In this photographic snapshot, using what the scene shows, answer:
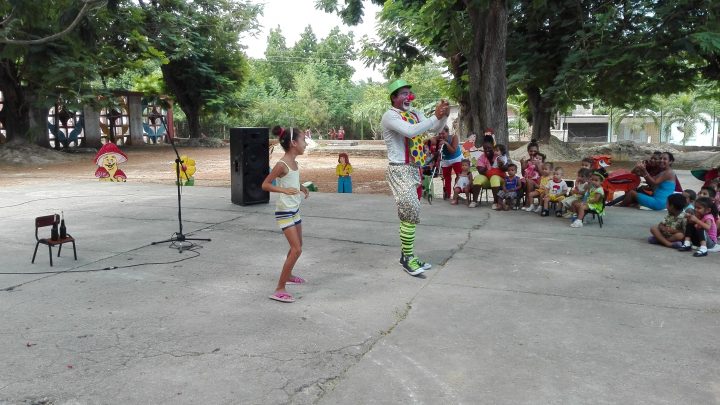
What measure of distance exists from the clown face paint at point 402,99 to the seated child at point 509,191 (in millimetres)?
4121

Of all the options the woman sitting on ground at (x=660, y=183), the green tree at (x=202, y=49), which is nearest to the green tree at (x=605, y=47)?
the woman sitting on ground at (x=660, y=183)

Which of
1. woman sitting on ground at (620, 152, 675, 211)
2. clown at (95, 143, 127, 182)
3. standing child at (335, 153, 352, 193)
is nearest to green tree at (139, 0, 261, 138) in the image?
clown at (95, 143, 127, 182)

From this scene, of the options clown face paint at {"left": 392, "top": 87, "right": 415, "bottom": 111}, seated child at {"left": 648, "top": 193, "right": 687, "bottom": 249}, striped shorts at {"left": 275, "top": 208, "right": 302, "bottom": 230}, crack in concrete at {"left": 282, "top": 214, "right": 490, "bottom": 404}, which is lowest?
A: crack in concrete at {"left": 282, "top": 214, "right": 490, "bottom": 404}

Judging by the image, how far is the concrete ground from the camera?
3250 millimetres

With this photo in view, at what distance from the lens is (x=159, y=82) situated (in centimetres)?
3622

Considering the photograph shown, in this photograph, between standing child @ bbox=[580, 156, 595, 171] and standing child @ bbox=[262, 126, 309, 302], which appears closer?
standing child @ bbox=[262, 126, 309, 302]

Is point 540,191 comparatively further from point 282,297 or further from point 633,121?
point 633,121

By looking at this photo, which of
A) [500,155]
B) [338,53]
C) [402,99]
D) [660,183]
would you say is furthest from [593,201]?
[338,53]

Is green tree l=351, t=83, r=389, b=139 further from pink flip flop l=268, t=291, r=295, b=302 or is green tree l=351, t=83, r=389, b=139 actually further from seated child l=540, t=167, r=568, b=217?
pink flip flop l=268, t=291, r=295, b=302

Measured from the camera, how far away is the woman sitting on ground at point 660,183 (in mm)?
8805

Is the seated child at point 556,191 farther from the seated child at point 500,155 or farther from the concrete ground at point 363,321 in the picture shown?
the seated child at point 500,155

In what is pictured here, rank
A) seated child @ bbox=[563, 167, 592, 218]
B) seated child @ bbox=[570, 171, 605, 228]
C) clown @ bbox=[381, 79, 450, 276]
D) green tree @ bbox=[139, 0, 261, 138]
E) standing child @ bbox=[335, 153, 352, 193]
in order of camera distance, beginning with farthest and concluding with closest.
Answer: green tree @ bbox=[139, 0, 261, 138] < standing child @ bbox=[335, 153, 352, 193] < seated child @ bbox=[563, 167, 592, 218] < seated child @ bbox=[570, 171, 605, 228] < clown @ bbox=[381, 79, 450, 276]

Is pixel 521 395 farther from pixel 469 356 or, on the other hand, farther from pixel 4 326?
pixel 4 326

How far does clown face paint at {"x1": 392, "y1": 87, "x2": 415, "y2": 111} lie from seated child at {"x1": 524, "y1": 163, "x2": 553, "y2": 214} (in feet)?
13.6
